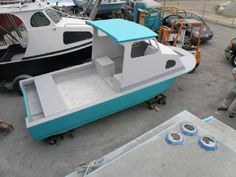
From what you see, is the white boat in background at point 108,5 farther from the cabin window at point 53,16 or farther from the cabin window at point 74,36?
the cabin window at point 74,36

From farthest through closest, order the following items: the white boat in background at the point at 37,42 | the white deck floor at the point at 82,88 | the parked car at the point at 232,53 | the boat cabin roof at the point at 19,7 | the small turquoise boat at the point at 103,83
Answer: the parked car at the point at 232,53, the white boat in background at the point at 37,42, the boat cabin roof at the point at 19,7, the white deck floor at the point at 82,88, the small turquoise boat at the point at 103,83

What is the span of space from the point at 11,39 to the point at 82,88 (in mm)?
3130

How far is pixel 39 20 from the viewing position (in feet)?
20.3

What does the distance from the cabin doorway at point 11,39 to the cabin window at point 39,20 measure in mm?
683

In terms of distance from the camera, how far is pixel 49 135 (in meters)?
4.47

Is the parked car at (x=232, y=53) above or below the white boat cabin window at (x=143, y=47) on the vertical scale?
below

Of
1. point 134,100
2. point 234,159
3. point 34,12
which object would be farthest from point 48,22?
point 234,159

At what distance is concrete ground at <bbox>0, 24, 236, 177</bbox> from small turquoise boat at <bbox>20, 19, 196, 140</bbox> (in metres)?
0.37

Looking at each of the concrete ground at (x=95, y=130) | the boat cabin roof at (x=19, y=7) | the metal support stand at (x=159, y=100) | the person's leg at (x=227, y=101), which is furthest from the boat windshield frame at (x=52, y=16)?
the person's leg at (x=227, y=101)

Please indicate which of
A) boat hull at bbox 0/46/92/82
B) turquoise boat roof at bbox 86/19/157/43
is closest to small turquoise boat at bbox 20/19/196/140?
turquoise boat roof at bbox 86/19/157/43

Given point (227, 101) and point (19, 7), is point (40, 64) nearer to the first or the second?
point (19, 7)

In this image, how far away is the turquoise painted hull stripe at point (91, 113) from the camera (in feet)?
14.1

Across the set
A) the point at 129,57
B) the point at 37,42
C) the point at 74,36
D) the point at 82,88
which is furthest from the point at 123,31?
the point at 37,42

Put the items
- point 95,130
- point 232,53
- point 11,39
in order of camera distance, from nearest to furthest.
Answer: point 95,130, point 11,39, point 232,53
